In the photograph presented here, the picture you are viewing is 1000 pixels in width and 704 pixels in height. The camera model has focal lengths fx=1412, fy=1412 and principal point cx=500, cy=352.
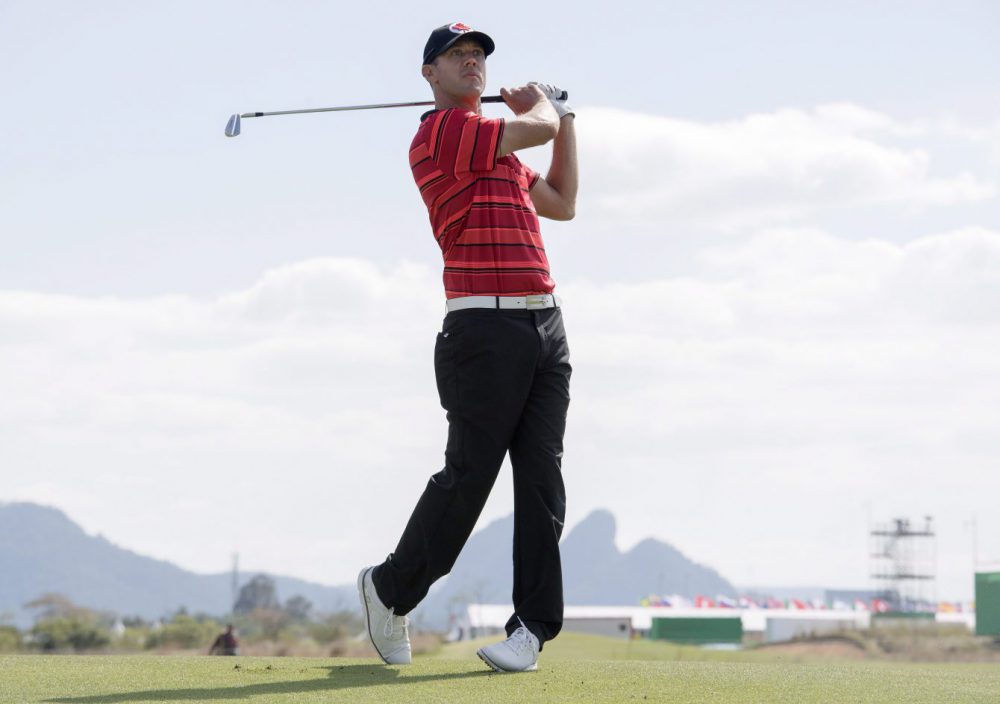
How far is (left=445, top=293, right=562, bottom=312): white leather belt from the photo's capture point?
4.89 meters

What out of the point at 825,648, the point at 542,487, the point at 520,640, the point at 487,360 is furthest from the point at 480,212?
the point at 825,648

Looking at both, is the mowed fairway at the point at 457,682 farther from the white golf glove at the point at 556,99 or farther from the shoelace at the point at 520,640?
the white golf glove at the point at 556,99

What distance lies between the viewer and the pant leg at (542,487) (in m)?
5.03

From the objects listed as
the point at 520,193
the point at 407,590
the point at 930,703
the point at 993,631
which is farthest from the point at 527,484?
the point at 993,631

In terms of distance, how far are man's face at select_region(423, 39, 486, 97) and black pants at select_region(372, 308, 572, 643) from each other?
0.87 metres

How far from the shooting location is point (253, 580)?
6137 inches

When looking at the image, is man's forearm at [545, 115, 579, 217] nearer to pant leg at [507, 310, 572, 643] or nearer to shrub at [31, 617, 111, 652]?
pant leg at [507, 310, 572, 643]

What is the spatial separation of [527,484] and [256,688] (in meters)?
1.22

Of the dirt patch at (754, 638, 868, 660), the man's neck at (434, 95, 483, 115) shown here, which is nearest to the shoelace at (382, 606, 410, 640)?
the man's neck at (434, 95, 483, 115)

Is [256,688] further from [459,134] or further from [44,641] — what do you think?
[44,641]

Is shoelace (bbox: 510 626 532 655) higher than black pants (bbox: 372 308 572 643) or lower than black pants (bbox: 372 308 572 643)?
lower

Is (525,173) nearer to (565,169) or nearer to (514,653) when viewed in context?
(565,169)

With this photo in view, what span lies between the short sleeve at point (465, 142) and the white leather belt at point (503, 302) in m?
0.45

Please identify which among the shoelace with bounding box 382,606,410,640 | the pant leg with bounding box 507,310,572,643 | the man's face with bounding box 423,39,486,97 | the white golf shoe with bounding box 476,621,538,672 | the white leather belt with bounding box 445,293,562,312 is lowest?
the white golf shoe with bounding box 476,621,538,672
